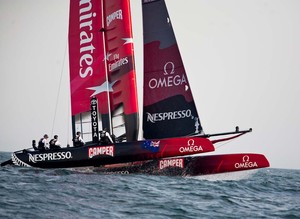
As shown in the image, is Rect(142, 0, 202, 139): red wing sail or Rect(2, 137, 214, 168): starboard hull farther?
Rect(142, 0, 202, 139): red wing sail

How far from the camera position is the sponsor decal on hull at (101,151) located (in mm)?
17025

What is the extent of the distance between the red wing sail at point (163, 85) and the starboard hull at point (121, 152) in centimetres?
178

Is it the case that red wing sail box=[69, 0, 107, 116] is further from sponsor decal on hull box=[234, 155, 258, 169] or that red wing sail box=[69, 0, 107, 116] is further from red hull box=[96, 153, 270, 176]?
sponsor decal on hull box=[234, 155, 258, 169]

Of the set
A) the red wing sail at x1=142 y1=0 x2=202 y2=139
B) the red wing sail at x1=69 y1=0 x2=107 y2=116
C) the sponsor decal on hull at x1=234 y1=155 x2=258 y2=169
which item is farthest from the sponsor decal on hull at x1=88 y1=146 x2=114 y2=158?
the sponsor decal on hull at x1=234 y1=155 x2=258 y2=169

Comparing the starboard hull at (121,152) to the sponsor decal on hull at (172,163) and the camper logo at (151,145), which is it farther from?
the sponsor decal on hull at (172,163)

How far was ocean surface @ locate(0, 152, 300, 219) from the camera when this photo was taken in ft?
32.2

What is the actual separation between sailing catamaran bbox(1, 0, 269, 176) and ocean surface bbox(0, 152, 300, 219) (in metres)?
0.73

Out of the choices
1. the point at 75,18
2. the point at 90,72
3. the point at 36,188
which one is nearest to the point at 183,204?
the point at 36,188

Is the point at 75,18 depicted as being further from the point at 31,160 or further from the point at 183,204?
the point at 183,204

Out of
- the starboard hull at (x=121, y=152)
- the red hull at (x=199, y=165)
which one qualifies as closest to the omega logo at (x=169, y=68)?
the starboard hull at (x=121, y=152)

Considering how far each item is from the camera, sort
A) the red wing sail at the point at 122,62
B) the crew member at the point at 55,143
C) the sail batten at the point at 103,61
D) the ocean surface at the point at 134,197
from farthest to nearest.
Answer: the sail batten at the point at 103,61, the red wing sail at the point at 122,62, the crew member at the point at 55,143, the ocean surface at the point at 134,197

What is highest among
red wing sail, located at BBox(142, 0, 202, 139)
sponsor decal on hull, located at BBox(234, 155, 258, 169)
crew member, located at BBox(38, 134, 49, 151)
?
red wing sail, located at BBox(142, 0, 202, 139)

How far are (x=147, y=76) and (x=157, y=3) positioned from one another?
10.3 ft

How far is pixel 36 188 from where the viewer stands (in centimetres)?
1238
